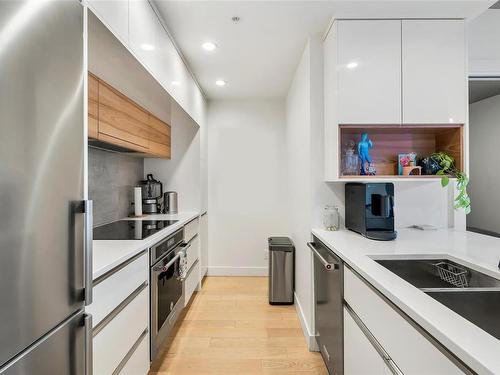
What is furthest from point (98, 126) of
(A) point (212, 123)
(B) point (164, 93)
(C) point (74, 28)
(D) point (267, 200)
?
(D) point (267, 200)

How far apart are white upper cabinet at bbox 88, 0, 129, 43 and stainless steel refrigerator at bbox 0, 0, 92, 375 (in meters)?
0.20

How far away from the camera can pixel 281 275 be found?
9.25 ft

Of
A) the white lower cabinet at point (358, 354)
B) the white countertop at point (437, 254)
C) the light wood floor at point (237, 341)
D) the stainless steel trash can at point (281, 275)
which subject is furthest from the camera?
the stainless steel trash can at point (281, 275)

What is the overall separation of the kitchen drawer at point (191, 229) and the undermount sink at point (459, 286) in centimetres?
174

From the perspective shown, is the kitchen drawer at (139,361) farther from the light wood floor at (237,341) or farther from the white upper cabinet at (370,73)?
the white upper cabinet at (370,73)

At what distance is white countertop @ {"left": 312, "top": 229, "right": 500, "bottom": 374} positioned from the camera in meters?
0.61

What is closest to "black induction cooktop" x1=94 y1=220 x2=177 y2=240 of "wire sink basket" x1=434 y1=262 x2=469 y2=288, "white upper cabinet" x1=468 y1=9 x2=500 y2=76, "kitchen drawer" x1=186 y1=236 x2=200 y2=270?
"kitchen drawer" x1=186 y1=236 x2=200 y2=270

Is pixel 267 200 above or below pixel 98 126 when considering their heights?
below

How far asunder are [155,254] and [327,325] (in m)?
1.21

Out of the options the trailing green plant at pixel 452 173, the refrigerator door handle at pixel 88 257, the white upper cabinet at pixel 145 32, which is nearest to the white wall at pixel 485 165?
the trailing green plant at pixel 452 173

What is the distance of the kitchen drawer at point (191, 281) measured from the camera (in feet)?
8.36

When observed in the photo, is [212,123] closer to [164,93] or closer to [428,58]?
[164,93]

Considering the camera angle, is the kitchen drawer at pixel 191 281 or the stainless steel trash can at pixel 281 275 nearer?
the kitchen drawer at pixel 191 281

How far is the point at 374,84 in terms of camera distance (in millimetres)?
1794
